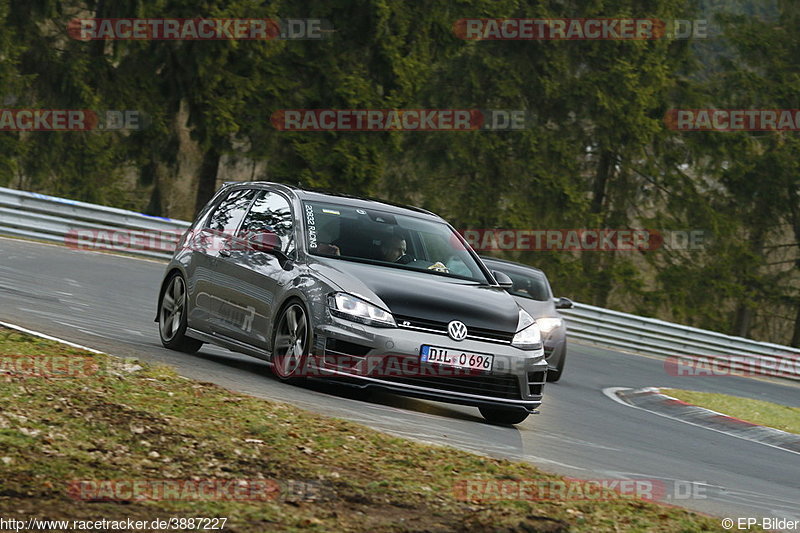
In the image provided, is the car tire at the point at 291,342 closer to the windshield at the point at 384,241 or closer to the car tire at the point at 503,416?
the windshield at the point at 384,241

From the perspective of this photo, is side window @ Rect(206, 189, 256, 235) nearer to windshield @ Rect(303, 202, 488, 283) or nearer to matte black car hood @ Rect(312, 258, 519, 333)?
windshield @ Rect(303, 202, 488, 283)

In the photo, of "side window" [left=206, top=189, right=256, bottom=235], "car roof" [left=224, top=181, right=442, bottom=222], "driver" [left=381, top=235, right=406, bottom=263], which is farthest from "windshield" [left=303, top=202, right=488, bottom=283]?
"side window" [left=206, top=189, right=256, bottom=235]

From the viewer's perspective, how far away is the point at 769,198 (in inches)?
1873

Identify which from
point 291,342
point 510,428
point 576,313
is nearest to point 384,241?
point 291,342

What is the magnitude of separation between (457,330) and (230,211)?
3085 mm

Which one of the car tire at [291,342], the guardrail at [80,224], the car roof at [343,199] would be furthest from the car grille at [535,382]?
the guardrail at [80,224]

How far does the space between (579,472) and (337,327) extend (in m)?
2.23

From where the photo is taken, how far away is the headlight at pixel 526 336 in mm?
10312

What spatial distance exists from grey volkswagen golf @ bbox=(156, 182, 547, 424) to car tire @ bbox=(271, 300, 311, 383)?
14mm

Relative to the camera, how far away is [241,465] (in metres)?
6.64

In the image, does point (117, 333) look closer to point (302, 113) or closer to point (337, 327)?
point (337, 327)

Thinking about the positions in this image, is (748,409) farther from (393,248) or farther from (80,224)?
(80,224)

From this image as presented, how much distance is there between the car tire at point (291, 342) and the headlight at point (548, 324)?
7.37 m

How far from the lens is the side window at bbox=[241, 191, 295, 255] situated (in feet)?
36.2
